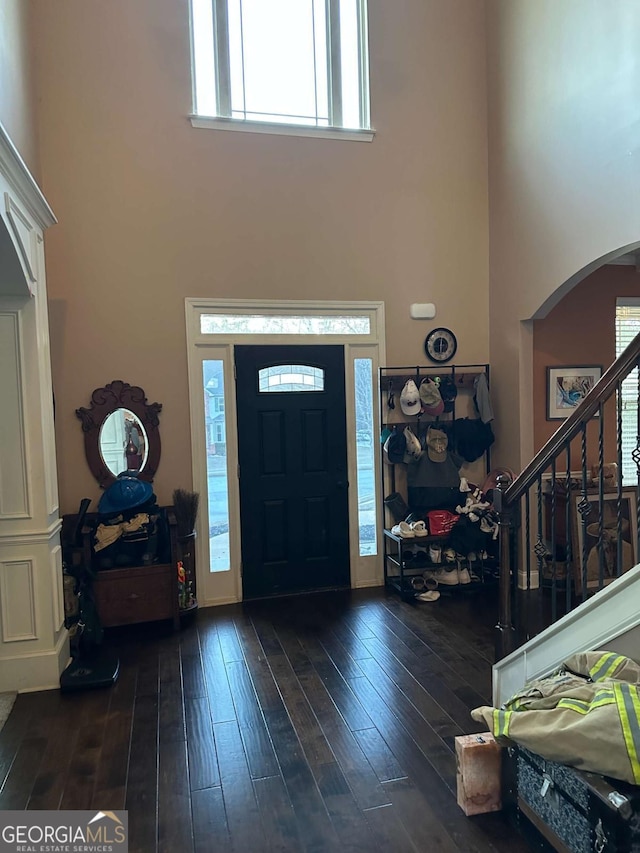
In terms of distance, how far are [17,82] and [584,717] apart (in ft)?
13.9

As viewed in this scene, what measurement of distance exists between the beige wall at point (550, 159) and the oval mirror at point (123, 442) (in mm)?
2960

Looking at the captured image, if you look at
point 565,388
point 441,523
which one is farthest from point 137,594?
point 565,388

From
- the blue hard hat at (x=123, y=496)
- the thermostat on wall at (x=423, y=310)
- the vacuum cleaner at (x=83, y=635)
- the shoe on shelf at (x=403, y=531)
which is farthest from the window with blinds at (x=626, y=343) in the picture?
the vacuum cleaner at (x=83, y=635)

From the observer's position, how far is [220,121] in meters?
4.42

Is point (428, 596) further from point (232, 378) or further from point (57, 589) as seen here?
point (57, 589)

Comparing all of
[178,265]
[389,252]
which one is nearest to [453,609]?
[389,252]

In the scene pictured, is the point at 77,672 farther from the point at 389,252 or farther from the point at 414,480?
the point at 389,252

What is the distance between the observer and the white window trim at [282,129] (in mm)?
4398

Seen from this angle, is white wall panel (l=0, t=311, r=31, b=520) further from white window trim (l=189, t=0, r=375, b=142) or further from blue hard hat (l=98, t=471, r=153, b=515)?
white window trim (l=189, t=0, r=375, b=142)

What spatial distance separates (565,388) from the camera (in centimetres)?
487

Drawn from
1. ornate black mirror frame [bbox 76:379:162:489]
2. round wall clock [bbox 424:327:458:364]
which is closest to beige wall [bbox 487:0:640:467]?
round wall clock [bbox 424:327:458:364]

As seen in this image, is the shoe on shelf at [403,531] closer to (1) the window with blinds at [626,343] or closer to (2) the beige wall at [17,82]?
(1) the window with blinds at [626,343]

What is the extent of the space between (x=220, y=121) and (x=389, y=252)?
1.65 meters

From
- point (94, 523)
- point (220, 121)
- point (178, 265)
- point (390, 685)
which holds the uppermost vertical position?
point (220, 121)
